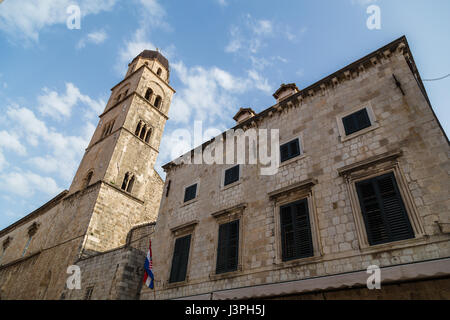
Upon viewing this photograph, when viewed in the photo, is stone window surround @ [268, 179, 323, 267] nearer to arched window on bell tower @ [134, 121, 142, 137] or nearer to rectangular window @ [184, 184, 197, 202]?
rectangular window @ [184, 184, 197, 202]

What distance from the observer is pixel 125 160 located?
917 inches

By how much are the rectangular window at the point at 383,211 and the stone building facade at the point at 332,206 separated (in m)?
0.02

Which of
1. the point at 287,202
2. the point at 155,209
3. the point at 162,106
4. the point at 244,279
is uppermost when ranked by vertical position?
the point at 162,106

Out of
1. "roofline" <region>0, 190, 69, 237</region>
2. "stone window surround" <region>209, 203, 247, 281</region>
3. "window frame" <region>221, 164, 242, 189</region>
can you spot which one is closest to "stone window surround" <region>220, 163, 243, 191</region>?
"window frame" <region>221, 164, 242, 189</region>

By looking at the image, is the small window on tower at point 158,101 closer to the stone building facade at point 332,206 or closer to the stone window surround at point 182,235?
the stone building facade at point 332,206

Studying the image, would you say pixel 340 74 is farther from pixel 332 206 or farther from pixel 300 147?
pixel 332 206

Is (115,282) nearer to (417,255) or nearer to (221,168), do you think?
(221,168)

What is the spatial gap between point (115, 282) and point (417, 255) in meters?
11.9

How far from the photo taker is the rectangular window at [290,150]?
32.5 feet

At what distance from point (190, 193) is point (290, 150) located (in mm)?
5294

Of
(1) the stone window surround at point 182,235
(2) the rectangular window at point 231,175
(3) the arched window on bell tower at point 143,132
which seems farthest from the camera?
(3) the arched window on bell tower at point 143,132

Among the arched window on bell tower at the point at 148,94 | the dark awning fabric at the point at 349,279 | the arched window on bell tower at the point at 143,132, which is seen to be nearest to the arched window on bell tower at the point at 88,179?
the arched window on bell tower at the point at 143,132
